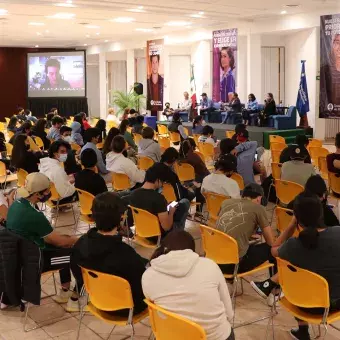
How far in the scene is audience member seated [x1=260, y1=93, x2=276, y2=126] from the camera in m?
17.4

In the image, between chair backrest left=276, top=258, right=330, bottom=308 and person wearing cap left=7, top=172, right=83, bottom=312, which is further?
person wearing cap left=7, top=172, right=83, bottom=312

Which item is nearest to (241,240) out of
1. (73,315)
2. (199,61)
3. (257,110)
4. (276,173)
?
(73,315)

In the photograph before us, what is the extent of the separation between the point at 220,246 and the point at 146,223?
113 centimetres

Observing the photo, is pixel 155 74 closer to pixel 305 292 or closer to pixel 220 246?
pixel 220 246

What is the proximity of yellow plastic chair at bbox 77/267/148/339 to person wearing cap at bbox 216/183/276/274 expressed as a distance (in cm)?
113

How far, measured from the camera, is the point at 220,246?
4.50m

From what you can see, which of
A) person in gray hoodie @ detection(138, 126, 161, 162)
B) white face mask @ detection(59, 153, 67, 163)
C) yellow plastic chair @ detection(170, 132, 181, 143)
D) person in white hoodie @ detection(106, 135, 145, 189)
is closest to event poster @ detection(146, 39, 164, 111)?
yellow plastic chair @ detection(170, 132, 181, 143)

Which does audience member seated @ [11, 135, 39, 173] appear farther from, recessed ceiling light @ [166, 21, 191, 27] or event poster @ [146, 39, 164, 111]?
event poster @ [146, 39, 164, 111]

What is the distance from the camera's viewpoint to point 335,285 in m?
3.67

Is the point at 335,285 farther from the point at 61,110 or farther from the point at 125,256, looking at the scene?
the point at 61,110

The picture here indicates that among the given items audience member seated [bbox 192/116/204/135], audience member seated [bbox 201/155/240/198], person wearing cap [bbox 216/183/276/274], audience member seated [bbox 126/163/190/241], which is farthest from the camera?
audience member seated [bbox 192/116/204/135]

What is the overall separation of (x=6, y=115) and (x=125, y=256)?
91.9 feet

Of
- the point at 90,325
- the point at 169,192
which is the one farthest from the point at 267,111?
the point at 90,325

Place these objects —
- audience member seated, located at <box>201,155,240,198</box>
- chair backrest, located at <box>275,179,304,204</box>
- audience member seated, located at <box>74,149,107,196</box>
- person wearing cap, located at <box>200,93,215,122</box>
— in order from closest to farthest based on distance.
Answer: audience member seated, located at <box>201,155,240,198</box>
chair backrest, located at <box>275,179,304,204</box>
audience member seated, located at <box>74,149,107,196</box>
person wearing cap, located at <box>200,93,215,122</box>
